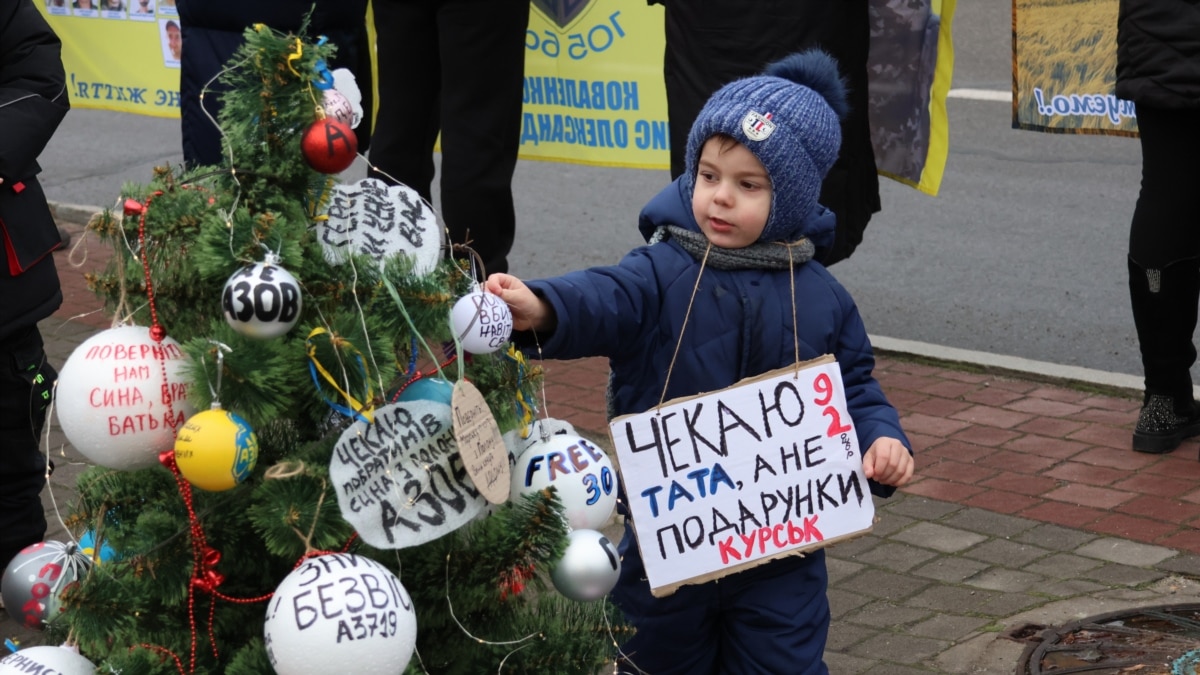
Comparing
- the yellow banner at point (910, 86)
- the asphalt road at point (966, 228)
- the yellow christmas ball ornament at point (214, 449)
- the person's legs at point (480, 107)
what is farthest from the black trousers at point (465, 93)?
the yellow christmas ball ornament at point (214, 449)

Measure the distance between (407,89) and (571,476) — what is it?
324cm

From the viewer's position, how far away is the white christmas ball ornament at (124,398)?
2365 mm

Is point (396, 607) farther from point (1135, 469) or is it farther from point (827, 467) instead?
point (1135, 469)

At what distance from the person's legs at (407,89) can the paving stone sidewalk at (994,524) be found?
3.34ft

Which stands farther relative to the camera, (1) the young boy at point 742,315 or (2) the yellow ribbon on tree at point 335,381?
(1) the young boy at point 742,315

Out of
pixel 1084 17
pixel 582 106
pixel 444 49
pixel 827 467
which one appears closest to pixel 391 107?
pixel 444 49

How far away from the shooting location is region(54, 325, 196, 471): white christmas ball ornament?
7.76 ft

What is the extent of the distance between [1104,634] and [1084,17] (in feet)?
9.82

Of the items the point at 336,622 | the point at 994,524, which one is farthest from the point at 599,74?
the point at 336,622

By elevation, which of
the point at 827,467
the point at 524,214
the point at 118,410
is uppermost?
the point at 118,410

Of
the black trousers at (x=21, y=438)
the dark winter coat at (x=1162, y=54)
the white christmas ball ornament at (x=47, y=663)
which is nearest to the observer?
the white christmas ball ornament at (x=47, y=663)

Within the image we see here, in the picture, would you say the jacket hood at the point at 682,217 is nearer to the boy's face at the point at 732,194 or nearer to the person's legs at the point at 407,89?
the boy's face at the point at 732,194

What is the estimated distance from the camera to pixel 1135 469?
5031 millimetres

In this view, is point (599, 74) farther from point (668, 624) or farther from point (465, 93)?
point (668, 624)
